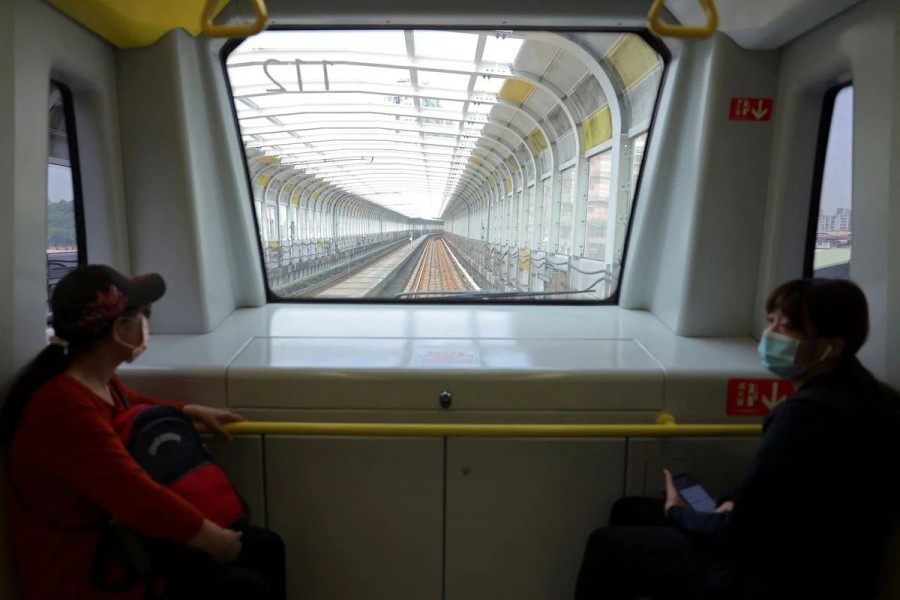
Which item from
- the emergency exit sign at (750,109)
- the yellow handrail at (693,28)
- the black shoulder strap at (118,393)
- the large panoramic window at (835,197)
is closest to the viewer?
the black shoulder strap at (118,393)

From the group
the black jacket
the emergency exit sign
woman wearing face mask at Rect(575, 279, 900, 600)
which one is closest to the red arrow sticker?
woman wearing face mask at Rect(575, 279, 900, 600)

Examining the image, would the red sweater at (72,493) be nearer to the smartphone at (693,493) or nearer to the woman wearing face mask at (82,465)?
the woman wearing face mask at (82,465)

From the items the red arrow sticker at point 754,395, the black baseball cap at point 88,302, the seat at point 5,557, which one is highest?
the black baseball cap at point 88,302

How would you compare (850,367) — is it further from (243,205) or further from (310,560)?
(243,205)

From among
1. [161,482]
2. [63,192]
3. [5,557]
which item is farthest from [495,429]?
[63,192]

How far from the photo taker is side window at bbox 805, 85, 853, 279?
243 cm

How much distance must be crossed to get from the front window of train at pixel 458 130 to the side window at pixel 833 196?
0.87 meters

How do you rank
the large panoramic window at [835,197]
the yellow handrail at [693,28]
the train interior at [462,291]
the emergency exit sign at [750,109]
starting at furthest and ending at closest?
the emergency exit sign at [750,109]
the large panoramic window at [835,197]
the train interior at [462,291]
the yellow handrail at [693,28]

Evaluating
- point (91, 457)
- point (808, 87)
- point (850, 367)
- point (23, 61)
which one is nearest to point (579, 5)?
point (808, 87)

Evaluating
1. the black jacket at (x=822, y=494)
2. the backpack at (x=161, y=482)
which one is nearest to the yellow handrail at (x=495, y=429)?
the backpack at (x=161, y=482)

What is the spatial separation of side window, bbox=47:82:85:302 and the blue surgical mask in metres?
2.64

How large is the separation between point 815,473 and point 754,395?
88cm

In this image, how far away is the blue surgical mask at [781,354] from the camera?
1613 mm

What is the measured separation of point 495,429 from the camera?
2127 millimetres
